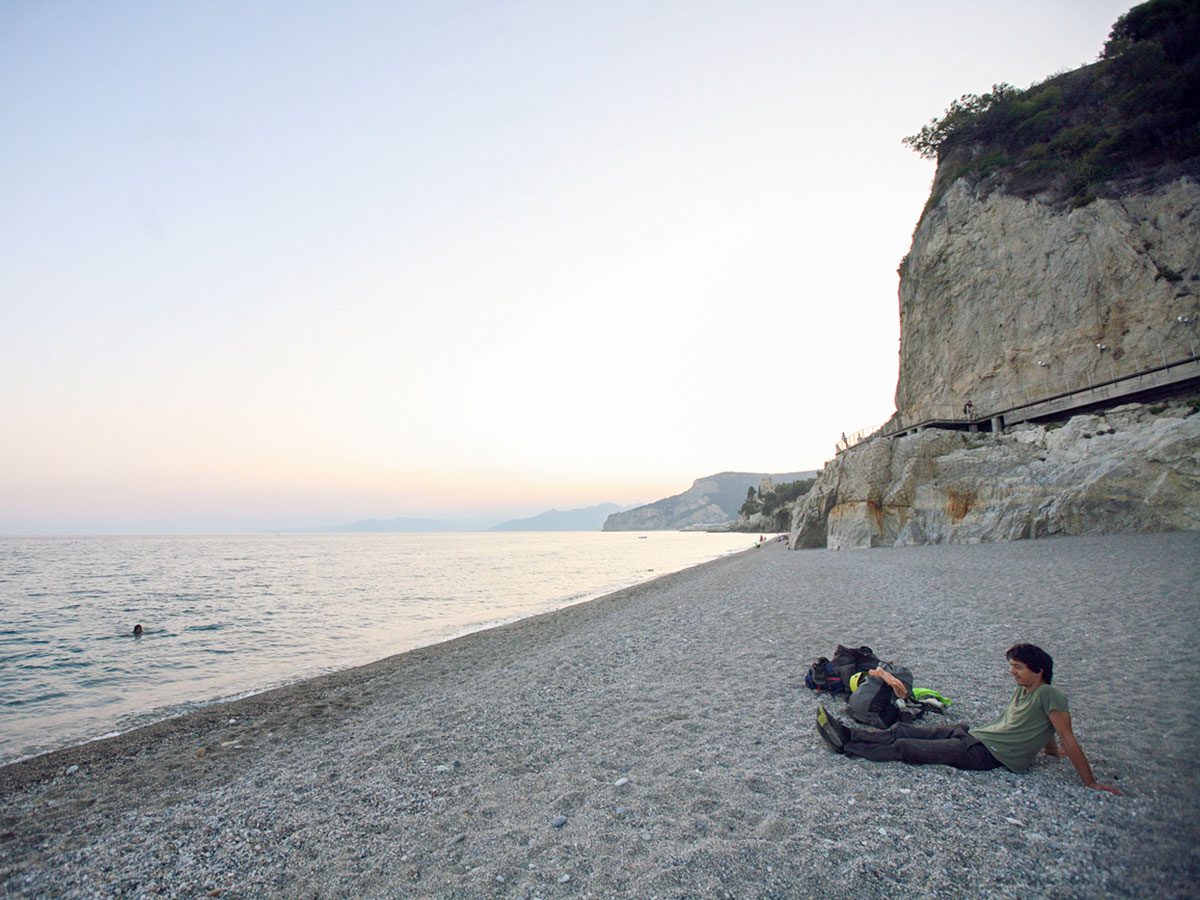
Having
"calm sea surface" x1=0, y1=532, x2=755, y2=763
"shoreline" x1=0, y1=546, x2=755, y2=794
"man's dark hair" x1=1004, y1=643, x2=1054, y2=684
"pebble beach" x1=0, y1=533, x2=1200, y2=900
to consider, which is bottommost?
"calm sea surface" x1=0, y1=532, x2=755, y2=763

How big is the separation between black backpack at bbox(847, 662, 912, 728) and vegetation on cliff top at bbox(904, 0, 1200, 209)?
30.3 metres

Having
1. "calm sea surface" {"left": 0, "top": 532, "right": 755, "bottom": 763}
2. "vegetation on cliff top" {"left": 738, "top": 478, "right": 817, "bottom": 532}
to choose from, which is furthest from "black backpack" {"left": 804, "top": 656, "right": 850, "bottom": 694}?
"vegetation on cliff top" {"left": 738, "top": 478, "right": 817, "bottom": 532}

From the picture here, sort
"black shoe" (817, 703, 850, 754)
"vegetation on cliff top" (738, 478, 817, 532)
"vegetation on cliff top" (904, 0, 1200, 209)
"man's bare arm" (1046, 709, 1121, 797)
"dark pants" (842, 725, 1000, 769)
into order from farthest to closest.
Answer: "vegetation on cliff top" (738, 478, 817, 532)
"vegetation on cliff top" (904, 0, 1200, 209)
"black shoe" (817, 703, 850, 754)
"dark pants" (842, 725, 1000, 769)
"man's bare arm" (1046, 709, 1121, 797)

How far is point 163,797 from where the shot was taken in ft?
19.1

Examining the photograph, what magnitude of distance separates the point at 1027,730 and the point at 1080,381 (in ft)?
86.5

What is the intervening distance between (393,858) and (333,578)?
122 ft

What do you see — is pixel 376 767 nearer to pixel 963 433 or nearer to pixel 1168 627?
pixel 1168 627

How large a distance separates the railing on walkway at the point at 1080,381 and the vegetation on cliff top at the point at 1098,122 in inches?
304

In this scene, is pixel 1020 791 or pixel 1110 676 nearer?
pixel 1020 791

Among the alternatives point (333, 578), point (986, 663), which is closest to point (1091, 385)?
point (986, 663)

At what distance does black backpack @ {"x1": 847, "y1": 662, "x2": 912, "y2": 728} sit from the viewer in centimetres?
586

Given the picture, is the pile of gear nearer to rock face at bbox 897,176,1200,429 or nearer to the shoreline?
the shoreline

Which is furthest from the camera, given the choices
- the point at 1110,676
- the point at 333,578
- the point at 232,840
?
the point at 333,578

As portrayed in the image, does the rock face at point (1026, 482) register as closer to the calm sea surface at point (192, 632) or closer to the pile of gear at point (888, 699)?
the calm sea surface at point (192, 632)
